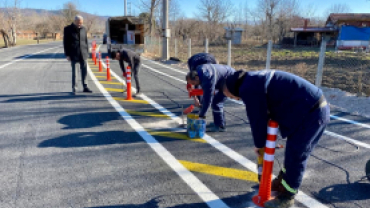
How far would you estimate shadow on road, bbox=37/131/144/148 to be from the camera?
503 centimetres

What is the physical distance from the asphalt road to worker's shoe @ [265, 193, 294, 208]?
0.19m

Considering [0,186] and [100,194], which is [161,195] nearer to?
[100,194]

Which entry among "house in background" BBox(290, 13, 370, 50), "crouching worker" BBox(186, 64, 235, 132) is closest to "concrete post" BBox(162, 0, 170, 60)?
"crouching worker" BBox(186, 64, 235, 132)

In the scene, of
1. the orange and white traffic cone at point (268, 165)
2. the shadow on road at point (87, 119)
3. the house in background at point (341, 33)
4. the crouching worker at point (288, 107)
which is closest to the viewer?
the crouching worker at point (288, 107)

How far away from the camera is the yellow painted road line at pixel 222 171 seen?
12.9 feet

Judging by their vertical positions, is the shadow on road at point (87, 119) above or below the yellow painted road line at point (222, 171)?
above

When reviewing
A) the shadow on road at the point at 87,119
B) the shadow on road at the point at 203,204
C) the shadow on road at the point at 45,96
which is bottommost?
the shadow on road at the point at 203,204

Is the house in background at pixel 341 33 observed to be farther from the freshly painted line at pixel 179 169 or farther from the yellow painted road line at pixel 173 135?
the freshly painted line at pixel 179 169

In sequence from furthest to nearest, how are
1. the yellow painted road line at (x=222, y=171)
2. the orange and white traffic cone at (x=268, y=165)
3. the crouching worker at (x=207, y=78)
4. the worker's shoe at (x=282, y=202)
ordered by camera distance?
the crouching worker at (x=207, y=78) → the yellow painted road line at (x=222, y=171) → the worker's shoe at (x=282, y=202) → the orange and white traffic cone at (x=268, y=165)

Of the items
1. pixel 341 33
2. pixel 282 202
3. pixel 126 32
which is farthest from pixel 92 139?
pixel 341 33

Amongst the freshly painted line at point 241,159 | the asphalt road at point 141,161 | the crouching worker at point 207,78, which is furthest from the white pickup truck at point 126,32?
the crouching worker at point 207,78

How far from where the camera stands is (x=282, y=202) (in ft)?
10.5

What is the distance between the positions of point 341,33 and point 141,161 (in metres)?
37.0

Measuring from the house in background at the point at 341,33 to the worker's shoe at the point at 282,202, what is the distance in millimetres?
35261
